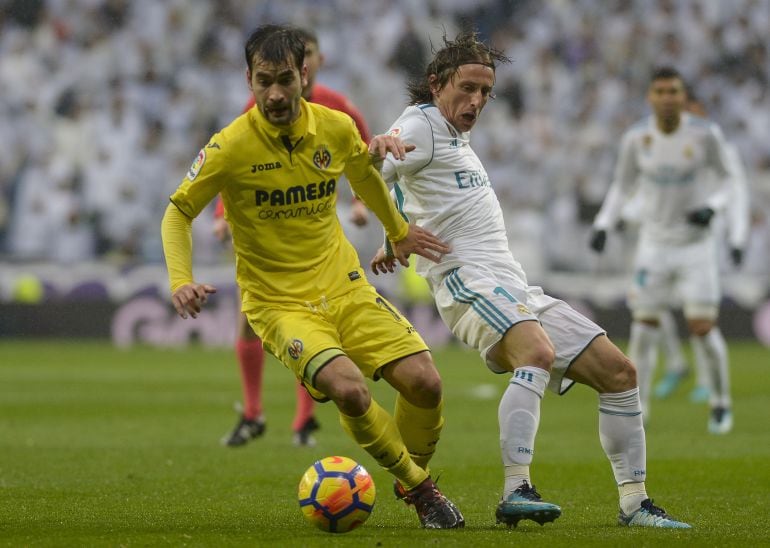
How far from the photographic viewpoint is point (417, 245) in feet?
20.3

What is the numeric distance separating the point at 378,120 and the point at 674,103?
12285mm

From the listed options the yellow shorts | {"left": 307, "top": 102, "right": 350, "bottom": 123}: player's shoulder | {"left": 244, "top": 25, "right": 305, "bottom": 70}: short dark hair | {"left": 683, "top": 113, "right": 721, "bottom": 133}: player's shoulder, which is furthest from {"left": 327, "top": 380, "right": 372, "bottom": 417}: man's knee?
{"left": 683, "top": 113, "right": 721, "bottom": 133}: player's shoulder

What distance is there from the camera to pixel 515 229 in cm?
2105

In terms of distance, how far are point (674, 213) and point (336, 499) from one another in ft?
21.5

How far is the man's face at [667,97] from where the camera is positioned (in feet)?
36.2

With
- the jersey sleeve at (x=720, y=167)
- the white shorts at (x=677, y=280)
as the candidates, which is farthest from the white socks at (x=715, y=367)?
the jersey sleeve at (x=720, y=167)

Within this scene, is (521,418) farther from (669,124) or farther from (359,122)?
(669,124)

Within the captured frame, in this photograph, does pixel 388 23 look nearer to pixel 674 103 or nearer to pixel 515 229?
pixel 515 229

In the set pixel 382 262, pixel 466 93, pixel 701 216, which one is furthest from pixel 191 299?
pixel 701 216

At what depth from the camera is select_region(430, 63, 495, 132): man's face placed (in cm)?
638

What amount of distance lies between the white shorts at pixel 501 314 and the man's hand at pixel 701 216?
5.05m

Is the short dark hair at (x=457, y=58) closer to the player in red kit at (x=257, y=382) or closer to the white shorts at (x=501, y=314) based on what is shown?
the white shorts at (x=501, y=314)

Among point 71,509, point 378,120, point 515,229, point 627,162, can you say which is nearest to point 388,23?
point 378,120

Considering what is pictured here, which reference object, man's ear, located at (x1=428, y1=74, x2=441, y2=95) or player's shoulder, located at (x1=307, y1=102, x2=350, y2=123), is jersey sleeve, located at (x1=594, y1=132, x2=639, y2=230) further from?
player's shoulder, located at (x1=307, y1=102, x2=350, y2=123)
